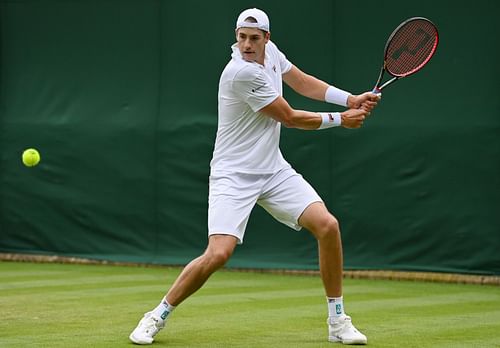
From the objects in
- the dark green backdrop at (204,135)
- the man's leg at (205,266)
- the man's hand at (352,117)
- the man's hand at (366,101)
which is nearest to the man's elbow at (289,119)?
the man's hand at (352,117)

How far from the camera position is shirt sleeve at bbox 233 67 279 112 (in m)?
5.70

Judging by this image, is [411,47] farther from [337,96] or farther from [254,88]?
[254,88]

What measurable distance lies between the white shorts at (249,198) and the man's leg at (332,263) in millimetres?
72

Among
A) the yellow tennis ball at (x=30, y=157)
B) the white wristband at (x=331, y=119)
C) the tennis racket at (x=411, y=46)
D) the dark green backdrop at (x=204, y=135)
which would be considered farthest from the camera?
the yellow tennis ball at (x=30, y=157)

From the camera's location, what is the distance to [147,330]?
5.68m

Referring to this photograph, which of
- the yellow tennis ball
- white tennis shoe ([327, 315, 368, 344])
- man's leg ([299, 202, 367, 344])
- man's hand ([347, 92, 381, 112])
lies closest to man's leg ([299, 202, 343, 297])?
man's leg ([299, 202, 367, 344])

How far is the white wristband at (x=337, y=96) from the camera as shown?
6129mm

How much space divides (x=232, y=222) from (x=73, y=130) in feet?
18.6

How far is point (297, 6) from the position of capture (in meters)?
10.0

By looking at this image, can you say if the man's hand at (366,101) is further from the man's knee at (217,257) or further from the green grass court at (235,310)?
the green grass court at (235,310)

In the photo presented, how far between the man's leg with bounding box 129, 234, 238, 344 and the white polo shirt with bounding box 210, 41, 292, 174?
0.41 metres

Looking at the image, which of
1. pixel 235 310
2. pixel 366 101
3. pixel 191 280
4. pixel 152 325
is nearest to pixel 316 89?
pixel 366 101

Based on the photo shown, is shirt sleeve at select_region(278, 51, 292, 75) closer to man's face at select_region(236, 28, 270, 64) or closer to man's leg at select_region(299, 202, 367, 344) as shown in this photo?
man's face at select_region(236, 28, 270, 64)

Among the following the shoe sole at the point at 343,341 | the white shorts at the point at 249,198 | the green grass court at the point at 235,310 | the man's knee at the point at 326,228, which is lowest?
the green grass court at the point at 235,310
